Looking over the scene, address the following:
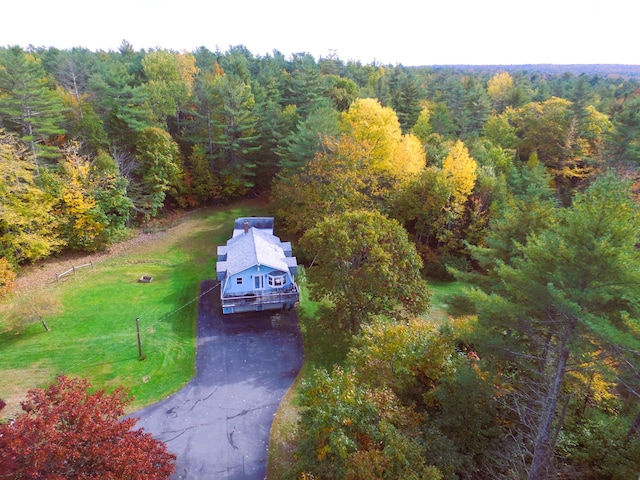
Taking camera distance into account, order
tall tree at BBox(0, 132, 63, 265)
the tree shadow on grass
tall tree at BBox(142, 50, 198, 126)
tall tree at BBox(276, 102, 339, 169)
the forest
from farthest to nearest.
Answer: tall tree at BBox(142, 50, 198, 126) < tall tree at BBox(276, 102, 339, 169) < tall tree at BBox(0, 132, 63, 265) < the tree shadow on grass < the forest

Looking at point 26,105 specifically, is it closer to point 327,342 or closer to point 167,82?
point 167,82

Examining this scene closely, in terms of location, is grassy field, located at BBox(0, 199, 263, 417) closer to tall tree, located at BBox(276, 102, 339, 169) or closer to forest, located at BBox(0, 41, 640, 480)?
forest, located at BBox(0, 41, 640, 480)

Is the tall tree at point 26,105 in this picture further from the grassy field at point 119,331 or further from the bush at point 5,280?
the grassy field at point 119,331

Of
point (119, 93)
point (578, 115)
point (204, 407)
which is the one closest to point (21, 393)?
point (204, 407)

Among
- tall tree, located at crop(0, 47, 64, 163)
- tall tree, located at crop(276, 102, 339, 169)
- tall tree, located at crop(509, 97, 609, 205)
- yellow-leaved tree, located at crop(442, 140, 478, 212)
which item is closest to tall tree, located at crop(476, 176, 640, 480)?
yellow-leaved tree, located at crop(442, 140, 478, 212)

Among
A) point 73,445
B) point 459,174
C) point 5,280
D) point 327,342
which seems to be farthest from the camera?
point 459,174

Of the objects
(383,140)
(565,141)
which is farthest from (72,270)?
(565,141)
